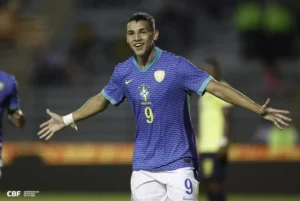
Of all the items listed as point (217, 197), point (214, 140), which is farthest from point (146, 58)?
point (217, 197)

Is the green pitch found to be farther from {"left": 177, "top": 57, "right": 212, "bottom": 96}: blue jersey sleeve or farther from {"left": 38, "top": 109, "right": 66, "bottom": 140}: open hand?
{"left": 177, "top": 57, "right": 212, "bottom": 96}: blue jersey sleeve

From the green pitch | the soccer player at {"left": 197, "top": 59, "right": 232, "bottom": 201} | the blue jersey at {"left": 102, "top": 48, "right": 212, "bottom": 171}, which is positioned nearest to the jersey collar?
the blue jersey at {"left": 102, "top": 48, "right": 212, "bottom": 171}

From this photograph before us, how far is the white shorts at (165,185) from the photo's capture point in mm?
6895

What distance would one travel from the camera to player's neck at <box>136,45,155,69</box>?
23.1 feet

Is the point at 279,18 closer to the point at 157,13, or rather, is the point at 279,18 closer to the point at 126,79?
the point at 157,13

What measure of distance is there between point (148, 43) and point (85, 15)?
1145 centimetres

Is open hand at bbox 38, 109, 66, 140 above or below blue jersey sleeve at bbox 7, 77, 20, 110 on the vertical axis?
below

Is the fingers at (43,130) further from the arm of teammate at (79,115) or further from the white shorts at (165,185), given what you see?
the white shorts at (165,185)

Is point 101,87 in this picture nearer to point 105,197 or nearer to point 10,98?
point 105,197

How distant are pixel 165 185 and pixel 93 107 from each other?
0.94 metres

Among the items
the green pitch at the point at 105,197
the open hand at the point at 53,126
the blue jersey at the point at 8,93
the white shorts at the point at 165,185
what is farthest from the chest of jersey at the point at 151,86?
the green pitch at the point at 105,197

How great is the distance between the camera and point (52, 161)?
559 inches

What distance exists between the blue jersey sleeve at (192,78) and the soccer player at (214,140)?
3.72 m

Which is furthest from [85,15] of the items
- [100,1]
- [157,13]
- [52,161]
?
[52,161]
